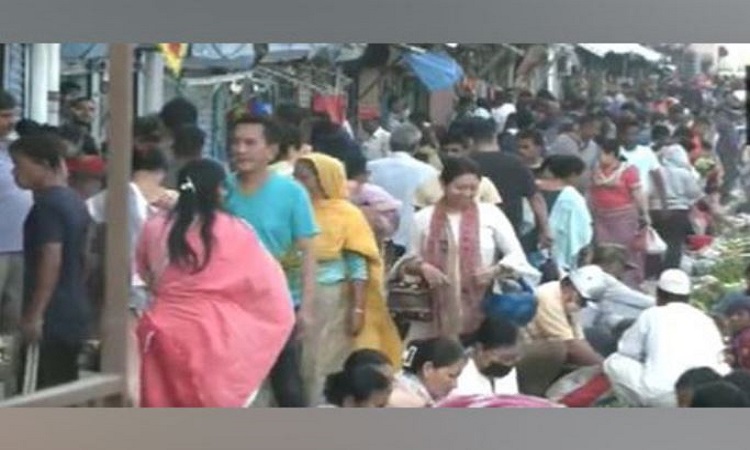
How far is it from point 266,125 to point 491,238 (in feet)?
2.73

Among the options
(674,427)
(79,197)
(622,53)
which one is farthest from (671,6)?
(79,197)

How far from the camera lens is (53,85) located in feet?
29.4

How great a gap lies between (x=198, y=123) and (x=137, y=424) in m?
1.02

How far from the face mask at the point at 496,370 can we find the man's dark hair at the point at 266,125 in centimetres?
102

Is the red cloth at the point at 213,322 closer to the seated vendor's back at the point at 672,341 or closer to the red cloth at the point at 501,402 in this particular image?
the red cloth at the point at 501,402

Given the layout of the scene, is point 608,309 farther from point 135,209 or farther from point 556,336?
point 135,209

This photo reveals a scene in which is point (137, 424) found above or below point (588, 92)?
below

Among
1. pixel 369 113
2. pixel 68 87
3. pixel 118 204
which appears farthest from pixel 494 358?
pixel 68 87

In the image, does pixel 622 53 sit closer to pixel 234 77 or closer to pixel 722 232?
pixel 722 232

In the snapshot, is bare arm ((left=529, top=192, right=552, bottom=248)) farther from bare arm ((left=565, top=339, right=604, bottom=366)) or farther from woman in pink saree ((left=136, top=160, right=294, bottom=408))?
woman in pink saree ((left=136, top=160, right=294, bottom=408))

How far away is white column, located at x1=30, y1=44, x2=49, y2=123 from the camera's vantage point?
8930 mm

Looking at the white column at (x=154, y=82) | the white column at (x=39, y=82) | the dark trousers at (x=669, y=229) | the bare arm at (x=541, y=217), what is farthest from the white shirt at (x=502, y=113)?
the white column at (x=39, y=82)

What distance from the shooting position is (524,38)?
8891mm

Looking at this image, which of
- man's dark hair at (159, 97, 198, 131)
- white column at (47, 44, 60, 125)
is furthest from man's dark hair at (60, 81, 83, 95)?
man's dark hair at (159, 97, 198, 131)
